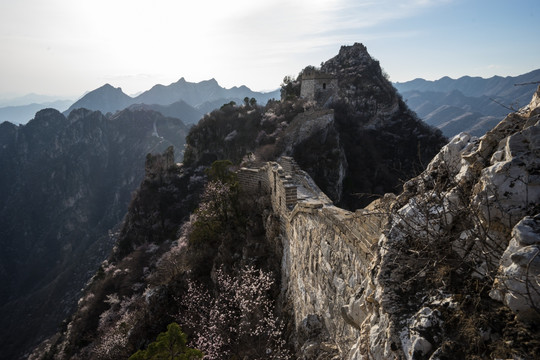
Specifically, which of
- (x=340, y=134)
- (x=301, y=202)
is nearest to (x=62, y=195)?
(x=340, y=134)

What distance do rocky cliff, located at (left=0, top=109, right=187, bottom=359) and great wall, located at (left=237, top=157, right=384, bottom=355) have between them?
6496cm

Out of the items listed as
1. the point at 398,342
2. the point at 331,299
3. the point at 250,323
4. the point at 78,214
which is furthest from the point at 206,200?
the point at 78,214

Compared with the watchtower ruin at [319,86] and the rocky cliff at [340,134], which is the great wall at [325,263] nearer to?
the rocky cliff at [340,134]

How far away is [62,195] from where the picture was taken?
110625mm

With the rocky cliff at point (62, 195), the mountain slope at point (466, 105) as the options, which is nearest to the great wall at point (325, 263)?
the rocky cliff at point (62, 195)

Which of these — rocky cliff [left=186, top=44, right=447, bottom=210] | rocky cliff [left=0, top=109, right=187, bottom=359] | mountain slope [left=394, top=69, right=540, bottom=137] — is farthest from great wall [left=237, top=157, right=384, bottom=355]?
mountain slope [left=394, top=69, right=540, bottom=137]

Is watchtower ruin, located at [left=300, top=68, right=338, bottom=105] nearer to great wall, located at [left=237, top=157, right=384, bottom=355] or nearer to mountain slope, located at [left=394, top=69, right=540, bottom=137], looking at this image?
great wall, located at [left=237, top=157, right=384, bottom=355]

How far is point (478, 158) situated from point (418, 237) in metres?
1.07

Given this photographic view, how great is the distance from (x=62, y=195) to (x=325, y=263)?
129451 millimetres

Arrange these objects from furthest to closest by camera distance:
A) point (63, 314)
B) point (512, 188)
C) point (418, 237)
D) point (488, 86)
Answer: point (488, 86), point (63, 314), point (418, 237), point (512, 188)

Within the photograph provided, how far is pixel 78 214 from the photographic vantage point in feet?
349

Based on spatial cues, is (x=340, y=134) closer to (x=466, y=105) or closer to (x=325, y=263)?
(x=325, y=263)

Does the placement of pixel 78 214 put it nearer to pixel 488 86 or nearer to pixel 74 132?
pixel 74 132

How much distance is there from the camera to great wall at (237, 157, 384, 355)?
5177mm
